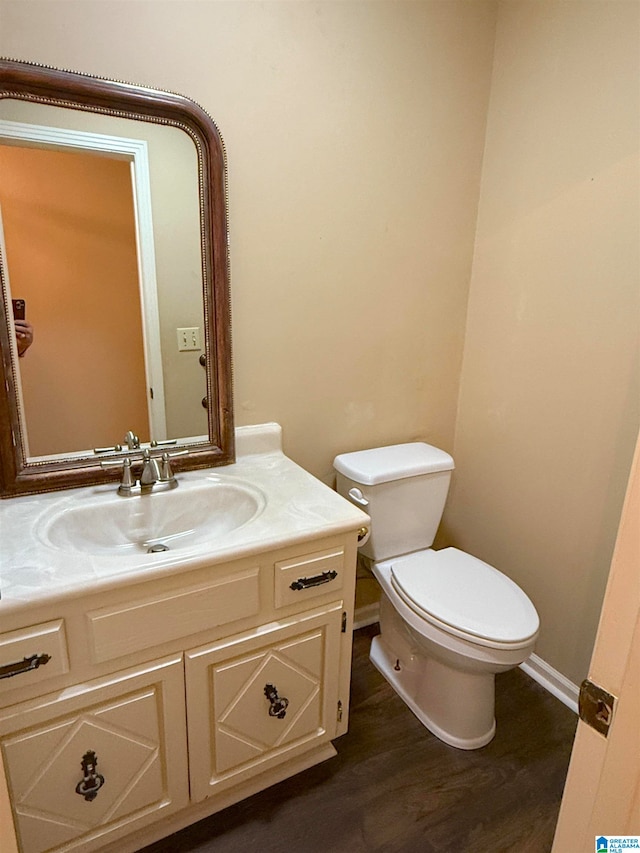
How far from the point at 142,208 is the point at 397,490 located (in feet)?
3.75

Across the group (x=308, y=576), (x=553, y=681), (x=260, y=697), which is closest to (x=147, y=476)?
(x=308, y=576)

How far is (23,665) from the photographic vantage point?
0.94 meters

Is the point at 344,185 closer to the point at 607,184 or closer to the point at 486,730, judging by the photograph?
the point at 607,184

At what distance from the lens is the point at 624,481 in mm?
1496

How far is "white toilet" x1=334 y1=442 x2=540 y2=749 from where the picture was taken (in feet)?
4.70

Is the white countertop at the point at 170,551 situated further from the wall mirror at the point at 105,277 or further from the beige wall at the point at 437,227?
the beige wall at the point at 437,227

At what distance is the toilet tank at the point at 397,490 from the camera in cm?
169

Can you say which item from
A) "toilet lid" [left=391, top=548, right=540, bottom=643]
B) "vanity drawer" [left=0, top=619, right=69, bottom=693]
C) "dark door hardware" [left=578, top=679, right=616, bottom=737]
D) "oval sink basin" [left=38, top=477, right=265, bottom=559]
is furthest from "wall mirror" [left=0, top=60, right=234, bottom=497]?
"dark door hardware" [left=578, top=679, right=616, bottom=737]

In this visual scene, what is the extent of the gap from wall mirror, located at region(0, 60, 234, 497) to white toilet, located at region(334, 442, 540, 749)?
2.07ft

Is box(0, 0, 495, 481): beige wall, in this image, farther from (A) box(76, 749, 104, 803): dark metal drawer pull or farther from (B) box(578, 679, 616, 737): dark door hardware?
(B) box(578, 679, 616, 737): dark door hardware

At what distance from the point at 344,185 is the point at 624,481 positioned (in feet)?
4.05

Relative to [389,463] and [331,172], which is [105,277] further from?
[389,463]

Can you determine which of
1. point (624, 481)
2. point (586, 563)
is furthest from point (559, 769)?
point (624, 481)

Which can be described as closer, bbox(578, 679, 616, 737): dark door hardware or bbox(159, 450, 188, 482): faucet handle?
bbox(578, 679, 616, 737): dark door hardware
